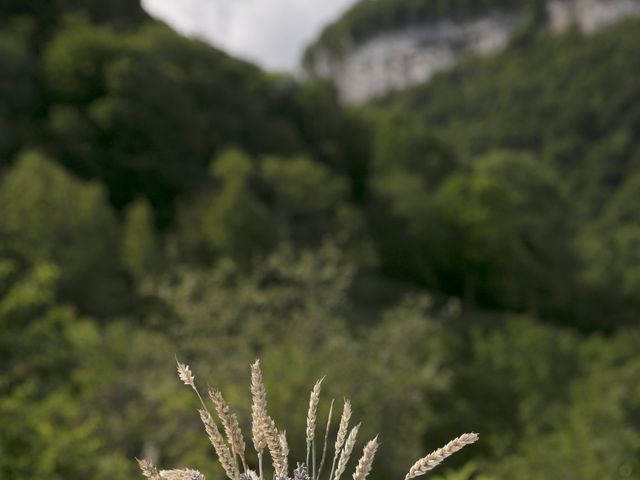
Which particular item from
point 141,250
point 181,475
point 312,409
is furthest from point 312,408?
point 141,250

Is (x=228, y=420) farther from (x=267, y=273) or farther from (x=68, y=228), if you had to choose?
(x=267, y=273)

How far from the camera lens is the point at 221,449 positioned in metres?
1.25

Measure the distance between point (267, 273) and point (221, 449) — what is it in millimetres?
33505

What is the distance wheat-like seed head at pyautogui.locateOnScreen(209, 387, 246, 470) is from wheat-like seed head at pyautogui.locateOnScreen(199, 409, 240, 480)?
0.02 m

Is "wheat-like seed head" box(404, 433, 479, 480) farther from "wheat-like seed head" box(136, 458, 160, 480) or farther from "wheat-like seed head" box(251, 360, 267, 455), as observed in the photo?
"wheat-like seed head" box(136, 458, 160, 480)

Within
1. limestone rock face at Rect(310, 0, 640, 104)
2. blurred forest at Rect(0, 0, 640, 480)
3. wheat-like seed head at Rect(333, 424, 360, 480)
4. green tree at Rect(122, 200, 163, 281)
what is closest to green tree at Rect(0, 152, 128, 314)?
blurred forest at Rect(0, 0, 640, 480)

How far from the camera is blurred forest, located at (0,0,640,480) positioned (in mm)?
14602

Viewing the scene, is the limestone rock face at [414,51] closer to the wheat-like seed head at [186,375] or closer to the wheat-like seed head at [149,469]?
the wheat-like seed head at [186,375]

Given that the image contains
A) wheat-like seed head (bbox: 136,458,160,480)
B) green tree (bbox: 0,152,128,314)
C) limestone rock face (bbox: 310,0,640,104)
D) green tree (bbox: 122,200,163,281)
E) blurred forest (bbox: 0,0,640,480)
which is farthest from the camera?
limestone rock face (bbox: 310,0,640,104)

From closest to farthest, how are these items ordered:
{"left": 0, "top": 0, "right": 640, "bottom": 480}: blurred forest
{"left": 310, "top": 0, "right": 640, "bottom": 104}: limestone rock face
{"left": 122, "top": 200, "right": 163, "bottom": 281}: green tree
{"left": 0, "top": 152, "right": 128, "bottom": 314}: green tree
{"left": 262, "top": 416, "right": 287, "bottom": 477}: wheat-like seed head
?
{"left": 262, "top": 416, "right": 287, "bottom": 477}: wheat-like seed head < {"left": 0, "top": 0, "right": 640, "bottom": 480}: blurred forest < {"left": 0, "top": 152, "right": 128, "bottom": 314}: green tree < {"left": 122, "top": 200, "right": 163, "bottom": 281}: green tree < {"left": 310, "top": 0, "right": 640, "bottom": 104}: limestone rock face

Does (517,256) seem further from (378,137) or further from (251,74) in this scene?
(251,74)

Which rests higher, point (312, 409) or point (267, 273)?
point (267, 273)

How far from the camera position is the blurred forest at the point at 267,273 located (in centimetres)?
1460

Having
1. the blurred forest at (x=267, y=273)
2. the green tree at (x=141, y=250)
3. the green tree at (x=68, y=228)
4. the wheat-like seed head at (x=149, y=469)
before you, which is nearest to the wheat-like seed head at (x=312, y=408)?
the wheat-like seed head at (x=149, y=469)
